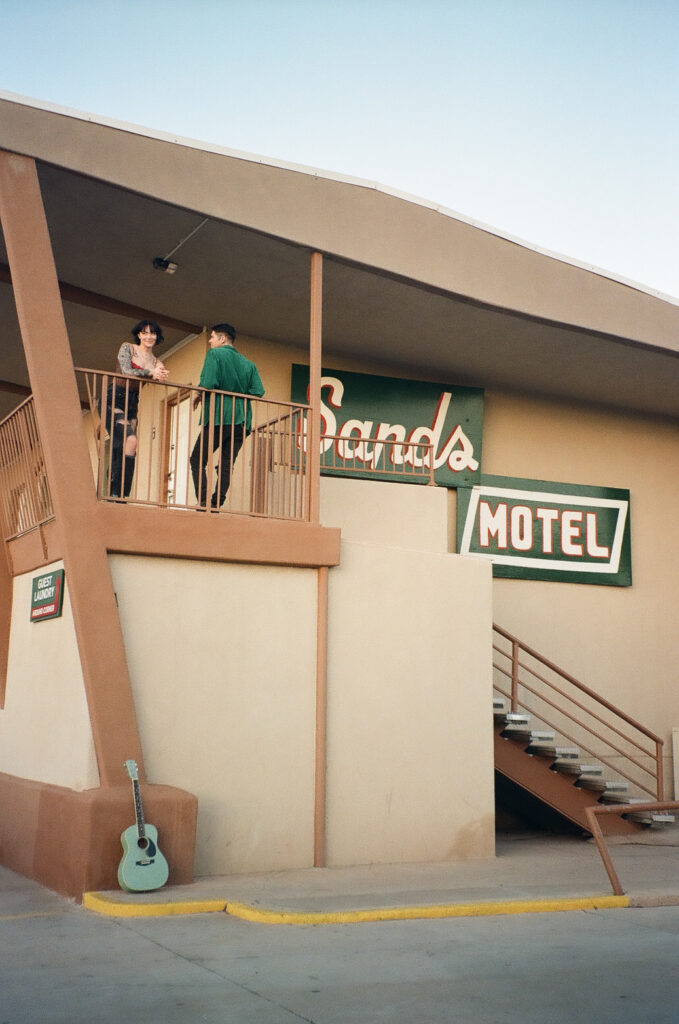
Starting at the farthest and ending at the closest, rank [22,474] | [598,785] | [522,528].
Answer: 1. [522,528]
2. [598,785]
3. [22,474]

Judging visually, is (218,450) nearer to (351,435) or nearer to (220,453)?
(220,453)

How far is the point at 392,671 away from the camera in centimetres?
1030

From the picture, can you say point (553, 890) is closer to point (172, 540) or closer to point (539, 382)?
point (172, 540)

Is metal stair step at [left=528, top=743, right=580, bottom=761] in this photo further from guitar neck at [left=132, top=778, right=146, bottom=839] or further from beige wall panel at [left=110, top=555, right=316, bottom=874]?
Result: guitar neck at [left=132, top=778, right=146, bottom=839]

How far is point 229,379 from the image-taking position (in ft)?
33.5

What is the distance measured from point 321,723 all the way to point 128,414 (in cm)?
335

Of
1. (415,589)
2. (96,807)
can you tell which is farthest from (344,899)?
(415,589)

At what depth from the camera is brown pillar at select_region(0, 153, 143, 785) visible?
8.62 meters

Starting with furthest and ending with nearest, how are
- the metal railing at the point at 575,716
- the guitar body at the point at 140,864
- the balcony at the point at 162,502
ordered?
the metal railing at the point at 575,716 → the balcony at the point at 162,502 → the guitar body at the point at 140,864

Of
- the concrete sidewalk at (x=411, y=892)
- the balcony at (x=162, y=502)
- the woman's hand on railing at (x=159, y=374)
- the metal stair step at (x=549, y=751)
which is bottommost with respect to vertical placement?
the concrete sidewalk at (x=411, y=892)

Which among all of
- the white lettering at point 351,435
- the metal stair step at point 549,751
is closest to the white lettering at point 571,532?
the white lettering at point 351,435

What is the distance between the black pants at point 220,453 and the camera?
31.8ft

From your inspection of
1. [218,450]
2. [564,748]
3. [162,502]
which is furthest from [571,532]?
[162,502]

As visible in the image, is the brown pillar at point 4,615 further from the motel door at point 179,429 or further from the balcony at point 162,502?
the motel door at point 179,429
